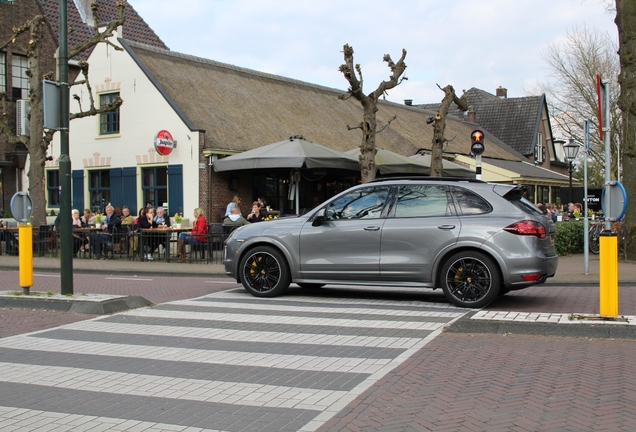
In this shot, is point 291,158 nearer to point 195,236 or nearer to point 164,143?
point 195,236

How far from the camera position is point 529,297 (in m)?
11.2

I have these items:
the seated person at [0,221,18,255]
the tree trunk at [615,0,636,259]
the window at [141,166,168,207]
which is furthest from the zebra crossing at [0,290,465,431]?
the window at [141,166,168,207]

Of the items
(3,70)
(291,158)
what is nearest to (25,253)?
(291,158)

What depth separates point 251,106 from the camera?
2780cm

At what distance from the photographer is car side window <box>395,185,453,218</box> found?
10086mm

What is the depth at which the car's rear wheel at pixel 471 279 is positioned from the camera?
9.55 m

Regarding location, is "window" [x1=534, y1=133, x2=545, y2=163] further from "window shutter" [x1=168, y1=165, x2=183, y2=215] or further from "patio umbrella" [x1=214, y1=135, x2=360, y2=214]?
"window shutter" [x1=168, y1=165, x2=183, y2=215]

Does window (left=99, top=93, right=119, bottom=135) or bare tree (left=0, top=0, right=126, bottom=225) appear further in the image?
window (left=99, top=93, right=119, bottom=135)

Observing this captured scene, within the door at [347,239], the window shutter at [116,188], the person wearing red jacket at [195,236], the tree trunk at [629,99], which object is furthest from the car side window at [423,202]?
the window shutter at [116,188]

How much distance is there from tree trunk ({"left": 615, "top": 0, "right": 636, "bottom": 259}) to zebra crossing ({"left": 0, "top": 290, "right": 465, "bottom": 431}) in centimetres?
989

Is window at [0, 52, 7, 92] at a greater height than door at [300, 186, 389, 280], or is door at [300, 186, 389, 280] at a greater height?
window at [0, 52, 7, 92]

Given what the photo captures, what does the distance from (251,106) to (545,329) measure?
21463 millimetres

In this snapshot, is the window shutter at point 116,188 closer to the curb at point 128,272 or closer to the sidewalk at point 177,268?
the sidewalk at point 177,268

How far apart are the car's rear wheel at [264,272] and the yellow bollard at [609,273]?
4.71 metres
